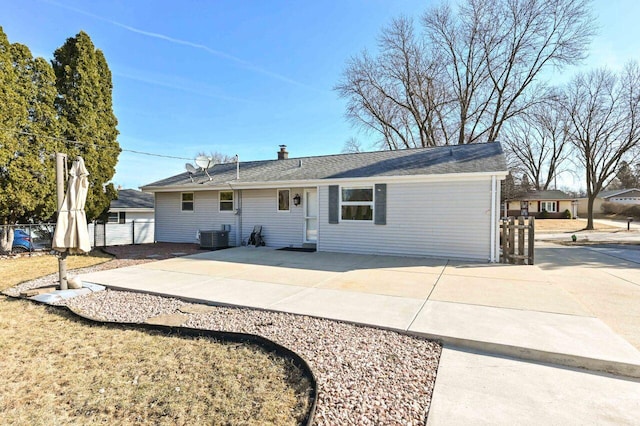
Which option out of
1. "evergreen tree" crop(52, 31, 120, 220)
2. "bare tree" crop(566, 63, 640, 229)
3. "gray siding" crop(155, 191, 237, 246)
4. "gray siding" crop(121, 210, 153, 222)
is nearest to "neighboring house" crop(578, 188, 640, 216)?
"bare tree" crop(566, 63, 640, 229)

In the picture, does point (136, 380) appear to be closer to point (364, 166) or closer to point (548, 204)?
point (364, 166)

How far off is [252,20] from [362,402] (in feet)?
41.4

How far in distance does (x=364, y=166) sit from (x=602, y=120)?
86.2 feet

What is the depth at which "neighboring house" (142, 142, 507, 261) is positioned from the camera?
9.07 metres

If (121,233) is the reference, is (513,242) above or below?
above

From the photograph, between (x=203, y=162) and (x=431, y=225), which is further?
(x=203, y=162)

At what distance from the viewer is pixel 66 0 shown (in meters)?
9.27

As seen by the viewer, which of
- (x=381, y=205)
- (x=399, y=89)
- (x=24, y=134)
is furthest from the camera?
(x=399, y=89)

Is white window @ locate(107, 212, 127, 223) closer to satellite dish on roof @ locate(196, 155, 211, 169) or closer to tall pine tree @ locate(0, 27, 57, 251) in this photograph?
tall pine tree @ locate(0, 27, 57, 251)

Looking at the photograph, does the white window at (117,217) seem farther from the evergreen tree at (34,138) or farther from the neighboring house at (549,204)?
the neighboring house at (549,204)

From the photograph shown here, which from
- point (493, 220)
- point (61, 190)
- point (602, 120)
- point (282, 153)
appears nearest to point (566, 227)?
point (602, 120)

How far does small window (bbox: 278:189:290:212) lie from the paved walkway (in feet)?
8.65

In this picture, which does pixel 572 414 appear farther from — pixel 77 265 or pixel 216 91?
pixel 216 91

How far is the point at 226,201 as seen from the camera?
43.3 feet
